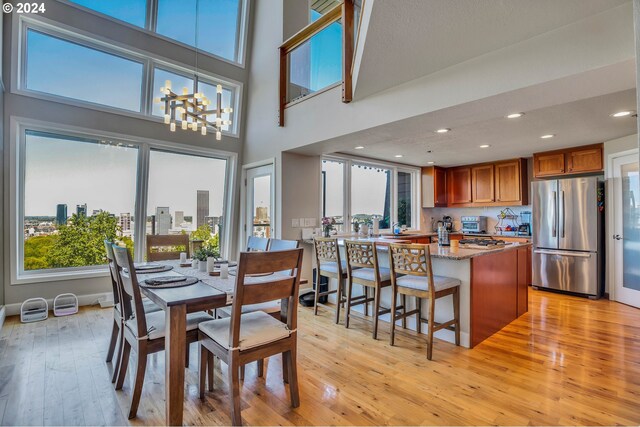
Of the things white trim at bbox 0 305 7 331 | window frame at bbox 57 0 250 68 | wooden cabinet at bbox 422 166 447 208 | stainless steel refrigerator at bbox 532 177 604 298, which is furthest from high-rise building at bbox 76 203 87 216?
stainless steel refrigerator at bbox 532 177 604 298

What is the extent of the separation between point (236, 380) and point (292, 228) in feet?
9.34

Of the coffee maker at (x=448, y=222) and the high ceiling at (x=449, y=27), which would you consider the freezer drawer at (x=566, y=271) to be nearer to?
the coffee maker at (x=448, y=222)

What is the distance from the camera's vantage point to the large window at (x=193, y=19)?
13.6 ft

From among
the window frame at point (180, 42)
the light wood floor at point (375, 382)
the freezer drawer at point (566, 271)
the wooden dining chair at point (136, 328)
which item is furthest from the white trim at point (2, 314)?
the freezer drawer at point (566, 271)

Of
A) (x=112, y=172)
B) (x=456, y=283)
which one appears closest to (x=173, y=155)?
(x=112, y=172)

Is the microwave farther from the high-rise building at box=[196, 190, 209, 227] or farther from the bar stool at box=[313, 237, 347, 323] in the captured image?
the high-rise building at box=[196, 190, 209, 227]

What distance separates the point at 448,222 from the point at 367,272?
4465 millimetres

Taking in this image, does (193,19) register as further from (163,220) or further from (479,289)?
(479,289)

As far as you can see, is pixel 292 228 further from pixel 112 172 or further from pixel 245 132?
pixel 112 172

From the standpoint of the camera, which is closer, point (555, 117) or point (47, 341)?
point (47, 341)

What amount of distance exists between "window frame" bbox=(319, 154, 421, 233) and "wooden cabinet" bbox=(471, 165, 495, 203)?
1070 millimetres

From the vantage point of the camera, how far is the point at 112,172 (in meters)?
4.25

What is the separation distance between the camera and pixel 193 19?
4.74 meters

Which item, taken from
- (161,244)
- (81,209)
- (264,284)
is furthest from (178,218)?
(264,284)
